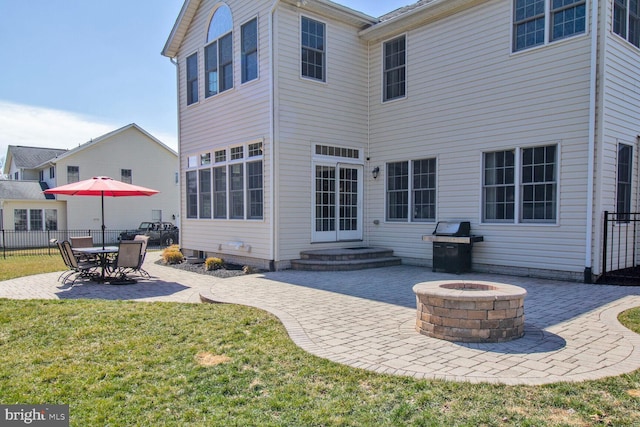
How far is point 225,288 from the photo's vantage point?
8227 millimetres

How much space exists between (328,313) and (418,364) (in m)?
2.24

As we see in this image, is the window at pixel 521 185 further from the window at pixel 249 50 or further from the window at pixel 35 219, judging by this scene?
the window at pixel 35 219

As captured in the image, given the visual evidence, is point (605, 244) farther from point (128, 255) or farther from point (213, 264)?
point (128, 255)

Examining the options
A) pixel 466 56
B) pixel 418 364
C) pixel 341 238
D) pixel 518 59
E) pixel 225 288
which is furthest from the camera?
pixel 341 238

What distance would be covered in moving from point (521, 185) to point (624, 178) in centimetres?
219

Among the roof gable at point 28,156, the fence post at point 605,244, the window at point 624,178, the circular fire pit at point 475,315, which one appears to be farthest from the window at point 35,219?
the window at point 624,178

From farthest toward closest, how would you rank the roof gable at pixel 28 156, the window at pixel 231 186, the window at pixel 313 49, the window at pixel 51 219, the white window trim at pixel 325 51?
the roof gable at pixel 28 156 < the window at pixel 51 219 < the window at pixel 231 186 < the window at pixel 313 49 < the white window trim at pixel 325 51

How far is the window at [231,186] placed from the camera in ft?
37.3

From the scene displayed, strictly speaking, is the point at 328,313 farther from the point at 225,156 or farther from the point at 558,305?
the point at 225,156

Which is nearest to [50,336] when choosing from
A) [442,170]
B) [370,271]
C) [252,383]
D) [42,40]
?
[252,383]

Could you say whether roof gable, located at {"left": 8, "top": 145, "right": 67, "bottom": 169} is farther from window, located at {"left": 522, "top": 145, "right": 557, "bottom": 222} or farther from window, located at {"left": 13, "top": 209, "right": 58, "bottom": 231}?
window, located at {"left": 522, "top": 145, "right": 557, "bottom": 222}

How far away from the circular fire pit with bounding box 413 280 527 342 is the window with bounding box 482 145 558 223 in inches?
196

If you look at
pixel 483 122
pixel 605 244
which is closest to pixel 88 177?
pixel 483 122
